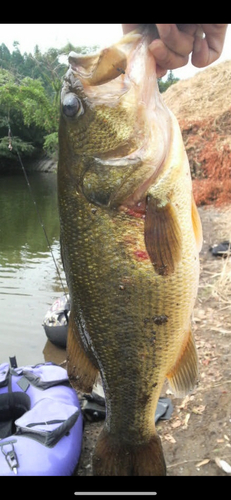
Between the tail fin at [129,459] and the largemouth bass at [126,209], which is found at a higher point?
the largemouth bass at [126,209]

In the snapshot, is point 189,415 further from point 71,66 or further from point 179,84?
point 179,84

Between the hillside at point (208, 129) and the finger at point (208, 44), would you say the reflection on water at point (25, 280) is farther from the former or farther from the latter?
the finger at point (208, 44)

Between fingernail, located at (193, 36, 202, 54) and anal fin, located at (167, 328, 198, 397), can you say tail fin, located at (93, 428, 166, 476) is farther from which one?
fingernail, located at (193, 36, 202, 54)

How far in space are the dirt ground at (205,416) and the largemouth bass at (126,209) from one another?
5.68 ft

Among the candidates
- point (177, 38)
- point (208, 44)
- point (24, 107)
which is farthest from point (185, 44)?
point (24, 107)

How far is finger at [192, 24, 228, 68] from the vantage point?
165 cm

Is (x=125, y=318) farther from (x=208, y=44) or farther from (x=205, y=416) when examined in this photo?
(x=205, y=416)

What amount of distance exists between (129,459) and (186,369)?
0.61 meters

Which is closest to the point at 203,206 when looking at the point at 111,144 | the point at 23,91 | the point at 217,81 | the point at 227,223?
the point at 227,223

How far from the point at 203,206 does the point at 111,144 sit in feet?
33.7

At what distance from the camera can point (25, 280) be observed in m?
9.48

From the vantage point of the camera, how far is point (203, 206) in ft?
38.8

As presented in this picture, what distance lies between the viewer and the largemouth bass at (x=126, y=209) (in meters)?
1.82

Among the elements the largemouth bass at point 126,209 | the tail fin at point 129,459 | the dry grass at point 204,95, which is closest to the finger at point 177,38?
the largemouth bass at point 126,209
